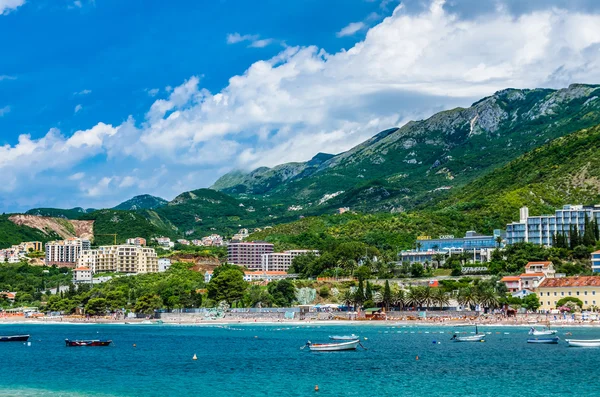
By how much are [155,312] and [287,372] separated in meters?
82.1

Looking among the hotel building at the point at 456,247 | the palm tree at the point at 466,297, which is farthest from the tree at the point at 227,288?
the palm tree at the point at 466,297

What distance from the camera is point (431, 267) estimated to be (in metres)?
150

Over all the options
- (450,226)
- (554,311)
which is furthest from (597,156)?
(554,311)

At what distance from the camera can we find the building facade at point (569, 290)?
112500mm

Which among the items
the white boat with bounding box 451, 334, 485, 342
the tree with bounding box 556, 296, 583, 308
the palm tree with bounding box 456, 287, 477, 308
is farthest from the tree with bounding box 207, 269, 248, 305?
the white boat with bounding box 451, 334, 485, 342

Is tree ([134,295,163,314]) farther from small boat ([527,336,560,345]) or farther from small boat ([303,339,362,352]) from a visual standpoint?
small boat ([527,336,560,345])

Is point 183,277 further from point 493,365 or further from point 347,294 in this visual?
point 493,365

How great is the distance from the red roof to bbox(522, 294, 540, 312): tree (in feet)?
7.30

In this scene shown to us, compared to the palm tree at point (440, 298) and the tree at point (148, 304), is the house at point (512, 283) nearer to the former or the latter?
the palm tree at point (440, 298)

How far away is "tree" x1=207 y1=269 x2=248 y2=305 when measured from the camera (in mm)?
137500

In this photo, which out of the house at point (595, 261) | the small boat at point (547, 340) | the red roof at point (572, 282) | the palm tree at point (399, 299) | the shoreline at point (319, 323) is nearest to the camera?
the small boat at point (547, 340)

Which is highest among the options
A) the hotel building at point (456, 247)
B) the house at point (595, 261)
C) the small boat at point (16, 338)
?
the hotel building at point (456, 247)

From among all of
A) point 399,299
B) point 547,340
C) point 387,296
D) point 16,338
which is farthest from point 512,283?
point 16,338

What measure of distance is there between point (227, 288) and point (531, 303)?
5015 centimetres
